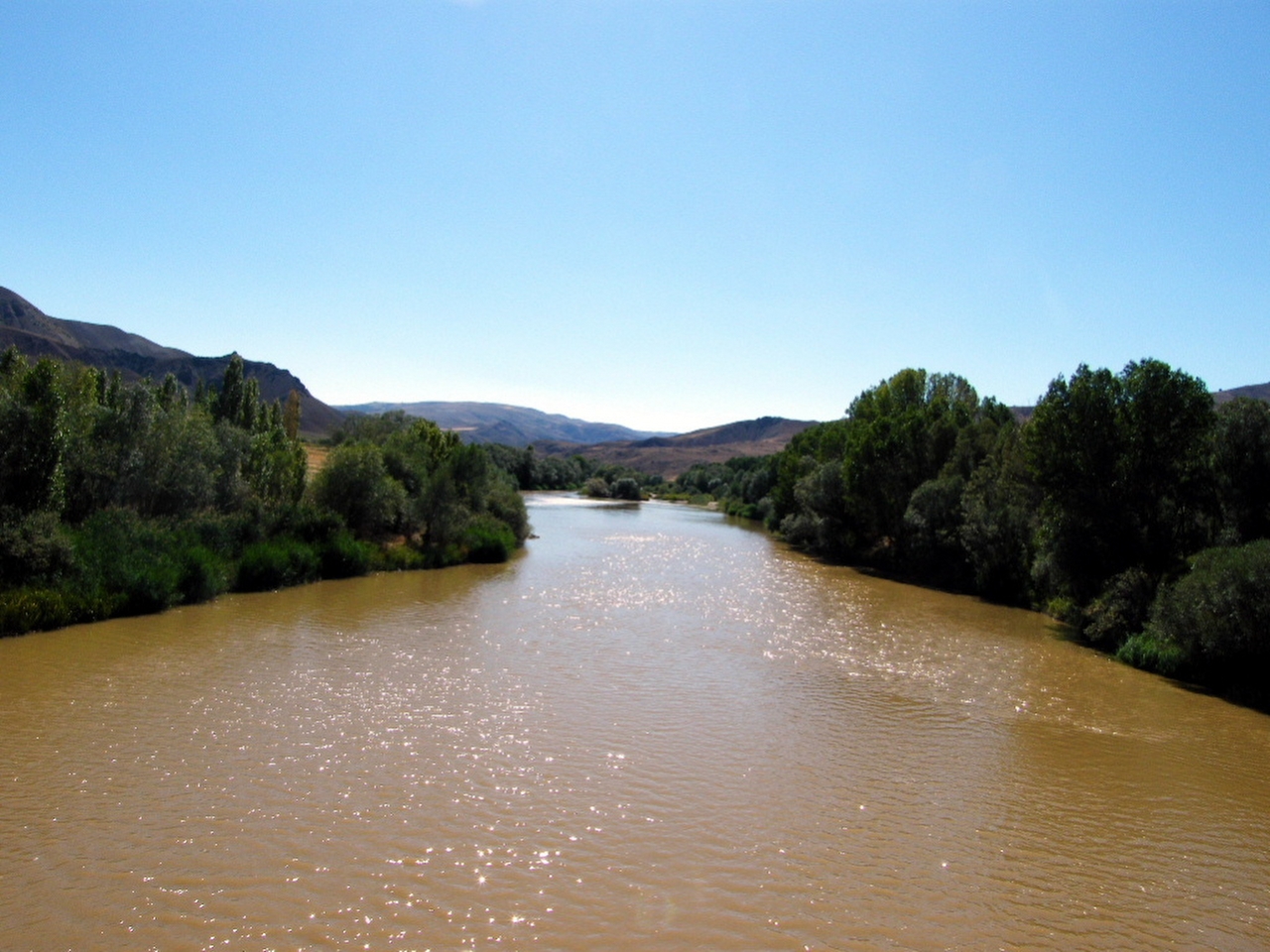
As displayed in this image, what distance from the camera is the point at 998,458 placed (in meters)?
32.2

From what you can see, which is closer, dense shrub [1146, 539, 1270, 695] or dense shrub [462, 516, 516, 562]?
dense shrub [1146, 539, 1270, 695]

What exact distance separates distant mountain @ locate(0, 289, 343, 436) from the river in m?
73.0

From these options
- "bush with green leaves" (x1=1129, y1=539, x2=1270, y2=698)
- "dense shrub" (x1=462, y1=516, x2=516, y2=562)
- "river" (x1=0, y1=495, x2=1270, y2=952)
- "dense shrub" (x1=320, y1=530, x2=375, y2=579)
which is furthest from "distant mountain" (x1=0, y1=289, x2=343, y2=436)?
"bush with green leaves" (x1=1129, y1=539, x2=1270, y2=698)

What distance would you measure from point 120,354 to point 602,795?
426ft

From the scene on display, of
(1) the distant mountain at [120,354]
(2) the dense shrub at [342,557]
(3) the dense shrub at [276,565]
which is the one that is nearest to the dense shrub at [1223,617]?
(3) the dense shrub at [276,565]

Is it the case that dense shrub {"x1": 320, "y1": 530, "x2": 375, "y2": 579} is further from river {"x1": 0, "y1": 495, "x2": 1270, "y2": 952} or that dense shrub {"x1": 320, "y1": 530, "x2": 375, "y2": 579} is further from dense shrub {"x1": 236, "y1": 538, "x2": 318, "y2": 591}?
river {"x1": 0, "y1": 495, "x2": 1270, "y2": 952}

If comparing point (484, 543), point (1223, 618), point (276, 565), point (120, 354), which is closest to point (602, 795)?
point (1223, 618)

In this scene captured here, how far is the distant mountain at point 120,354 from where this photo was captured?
3856 inches

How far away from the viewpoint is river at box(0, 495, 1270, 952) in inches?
311

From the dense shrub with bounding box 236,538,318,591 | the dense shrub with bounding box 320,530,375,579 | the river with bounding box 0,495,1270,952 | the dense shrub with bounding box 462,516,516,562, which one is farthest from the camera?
the dense shrub with bounding box 462,516,516,562

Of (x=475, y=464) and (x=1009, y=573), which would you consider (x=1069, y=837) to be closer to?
(x=1009, y=573)

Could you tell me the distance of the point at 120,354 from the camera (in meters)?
117

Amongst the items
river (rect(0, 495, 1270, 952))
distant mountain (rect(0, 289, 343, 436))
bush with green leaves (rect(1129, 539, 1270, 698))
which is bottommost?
river (rect(0, 495, 1270, 952))

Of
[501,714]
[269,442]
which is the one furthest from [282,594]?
[501,714]
